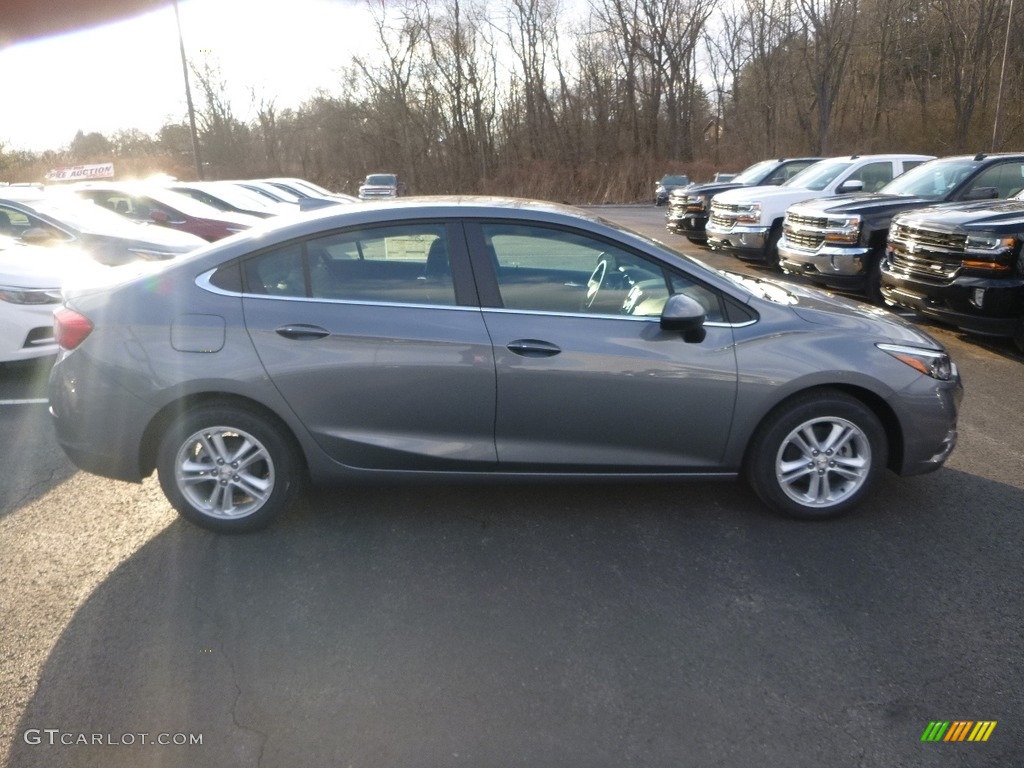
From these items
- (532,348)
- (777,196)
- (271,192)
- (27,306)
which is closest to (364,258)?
(532,348)

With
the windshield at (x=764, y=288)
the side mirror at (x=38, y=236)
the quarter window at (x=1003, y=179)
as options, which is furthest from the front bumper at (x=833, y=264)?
the side mirror at (x=38, y=236)

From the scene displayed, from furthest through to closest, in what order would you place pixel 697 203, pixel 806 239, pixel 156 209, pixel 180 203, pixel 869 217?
1. pixel 697 203
2. pixel 180 203
3. pixel 156 209
4. pixel 806 239
5. pixel 869 217

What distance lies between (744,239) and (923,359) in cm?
989

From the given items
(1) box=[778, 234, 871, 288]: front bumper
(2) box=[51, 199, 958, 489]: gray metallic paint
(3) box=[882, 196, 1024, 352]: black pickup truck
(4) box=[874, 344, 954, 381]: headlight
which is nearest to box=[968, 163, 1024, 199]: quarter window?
(1) box=[778, 234, 871, 288]: front bumper

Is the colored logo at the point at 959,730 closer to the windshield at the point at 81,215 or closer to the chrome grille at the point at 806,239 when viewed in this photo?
the chrome grille at the point at 806,239

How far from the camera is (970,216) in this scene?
7.86 metres

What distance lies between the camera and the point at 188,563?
401 centimetres

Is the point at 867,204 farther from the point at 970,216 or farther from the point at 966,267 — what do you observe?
the point at 966,267

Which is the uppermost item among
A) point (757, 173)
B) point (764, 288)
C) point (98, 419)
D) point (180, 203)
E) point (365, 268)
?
point (757, 173)

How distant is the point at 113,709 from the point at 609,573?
2066 millimetres

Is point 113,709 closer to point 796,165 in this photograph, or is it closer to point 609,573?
point 609,573

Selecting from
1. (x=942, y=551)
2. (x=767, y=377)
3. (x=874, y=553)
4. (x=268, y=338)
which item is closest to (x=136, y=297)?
(x=268, y=338)

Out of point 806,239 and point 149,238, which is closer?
point 149,238

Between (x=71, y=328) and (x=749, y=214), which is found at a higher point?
(x=71, y=328)
